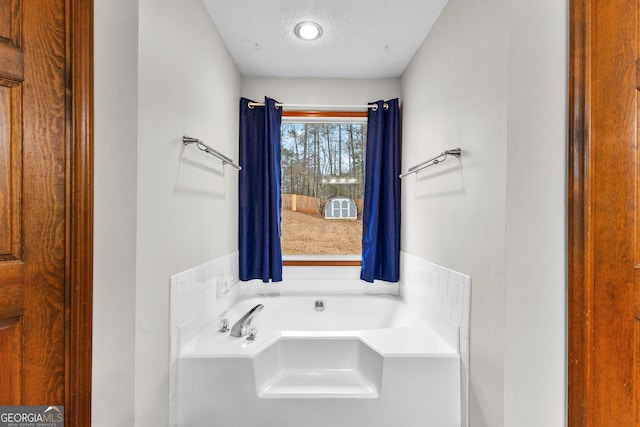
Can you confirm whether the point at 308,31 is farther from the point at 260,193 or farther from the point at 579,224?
the point at 579,224

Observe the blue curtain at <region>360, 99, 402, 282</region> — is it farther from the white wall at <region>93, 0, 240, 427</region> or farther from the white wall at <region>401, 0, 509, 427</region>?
the white wall at <region>93, 0, 240, 427</region>

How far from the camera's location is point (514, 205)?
45.4 inches

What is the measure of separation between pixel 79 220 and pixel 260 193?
1.71 meters

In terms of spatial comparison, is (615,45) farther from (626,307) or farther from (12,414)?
(12,414)

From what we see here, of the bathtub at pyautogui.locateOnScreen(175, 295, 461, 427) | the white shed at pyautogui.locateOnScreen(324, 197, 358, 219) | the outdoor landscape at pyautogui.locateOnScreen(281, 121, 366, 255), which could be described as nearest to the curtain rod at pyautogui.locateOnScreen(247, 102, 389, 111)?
the outdoor landscape at pyautogui.locateOnScreen(281, 121, 366, 255)

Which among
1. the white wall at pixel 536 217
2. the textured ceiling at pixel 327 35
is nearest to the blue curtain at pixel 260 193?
the textured ceiling at pixel 327 35

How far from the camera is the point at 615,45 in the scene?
3.00ft

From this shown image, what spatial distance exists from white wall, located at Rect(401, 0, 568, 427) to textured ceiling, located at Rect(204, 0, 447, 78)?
→ 0.51m

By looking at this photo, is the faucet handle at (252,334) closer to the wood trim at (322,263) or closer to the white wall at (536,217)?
the wood trim at (322,263)

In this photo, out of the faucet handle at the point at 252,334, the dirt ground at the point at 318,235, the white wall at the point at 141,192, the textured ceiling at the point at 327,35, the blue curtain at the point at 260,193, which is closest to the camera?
the white wall at the point at 141,192

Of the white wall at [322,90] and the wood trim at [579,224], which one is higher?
the white wall at [322,90]

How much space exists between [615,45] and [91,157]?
5.53 ft

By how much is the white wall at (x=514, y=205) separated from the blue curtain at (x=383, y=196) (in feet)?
3.57

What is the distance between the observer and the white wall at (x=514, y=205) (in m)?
1.07
